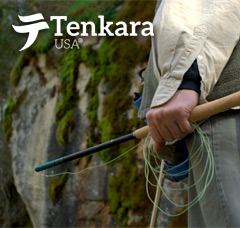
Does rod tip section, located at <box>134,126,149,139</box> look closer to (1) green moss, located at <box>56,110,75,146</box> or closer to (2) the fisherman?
(2) the fisherman

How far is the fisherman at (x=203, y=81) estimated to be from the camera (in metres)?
1.42

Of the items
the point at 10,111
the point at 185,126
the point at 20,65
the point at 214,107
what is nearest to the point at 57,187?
the point at 10,111

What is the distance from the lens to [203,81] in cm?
147

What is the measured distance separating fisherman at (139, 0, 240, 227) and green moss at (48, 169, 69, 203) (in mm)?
3654

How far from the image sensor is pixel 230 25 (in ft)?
5.14

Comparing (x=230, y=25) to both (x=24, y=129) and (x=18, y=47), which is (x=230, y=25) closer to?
(x=24, y=129)

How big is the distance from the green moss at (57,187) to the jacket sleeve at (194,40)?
12.2 ft

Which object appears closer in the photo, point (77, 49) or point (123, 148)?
point (123, 148)

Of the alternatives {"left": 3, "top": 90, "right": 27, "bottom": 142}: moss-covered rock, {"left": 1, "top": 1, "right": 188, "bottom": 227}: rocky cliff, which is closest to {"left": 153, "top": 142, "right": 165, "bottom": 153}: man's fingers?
{"left": 1, "top": 1, "right": 188, "bottom": 227}: rocky cliff

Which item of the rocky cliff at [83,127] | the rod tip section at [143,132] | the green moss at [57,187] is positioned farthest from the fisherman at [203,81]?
the green moss at [57,187]

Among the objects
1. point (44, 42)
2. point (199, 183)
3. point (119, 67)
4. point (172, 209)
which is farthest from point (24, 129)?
point (199, 183)

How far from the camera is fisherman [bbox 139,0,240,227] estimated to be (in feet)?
4.66

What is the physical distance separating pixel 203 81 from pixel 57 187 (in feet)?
13.1

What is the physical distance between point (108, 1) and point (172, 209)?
10.8ft
